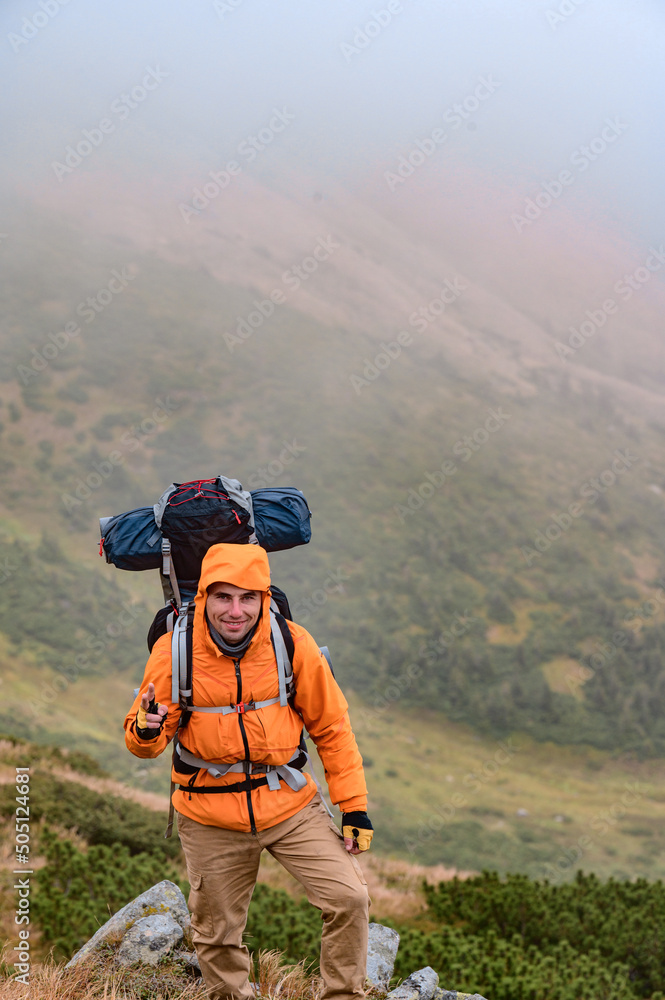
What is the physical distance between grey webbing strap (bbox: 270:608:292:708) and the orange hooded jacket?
0.11 feet

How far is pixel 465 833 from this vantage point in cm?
3256

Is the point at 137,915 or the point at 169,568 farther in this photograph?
the point at 137,915

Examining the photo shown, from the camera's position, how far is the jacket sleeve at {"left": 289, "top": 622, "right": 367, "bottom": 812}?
4.00 metres

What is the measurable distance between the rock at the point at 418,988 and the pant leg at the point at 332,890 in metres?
1.23

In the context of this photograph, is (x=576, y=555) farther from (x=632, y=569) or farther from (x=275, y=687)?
(x=275, y=687)

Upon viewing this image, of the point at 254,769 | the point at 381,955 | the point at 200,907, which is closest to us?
the point at 254,769

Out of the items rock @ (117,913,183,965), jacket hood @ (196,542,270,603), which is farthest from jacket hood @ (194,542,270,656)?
rock @ (117,913,183,965)

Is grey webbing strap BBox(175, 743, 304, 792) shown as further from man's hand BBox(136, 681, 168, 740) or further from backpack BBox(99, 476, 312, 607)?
backpack BBox(99, 476, 312, 607)

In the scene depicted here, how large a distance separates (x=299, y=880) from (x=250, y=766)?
71 centimetres

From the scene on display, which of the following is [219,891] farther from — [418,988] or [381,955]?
[381,955]

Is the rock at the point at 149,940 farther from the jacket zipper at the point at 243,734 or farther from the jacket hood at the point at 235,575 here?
the jacket hood at the point at 235,575

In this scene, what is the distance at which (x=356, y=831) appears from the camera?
4.03m

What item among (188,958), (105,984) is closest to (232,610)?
(105,984)

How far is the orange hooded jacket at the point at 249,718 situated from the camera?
3.86m
